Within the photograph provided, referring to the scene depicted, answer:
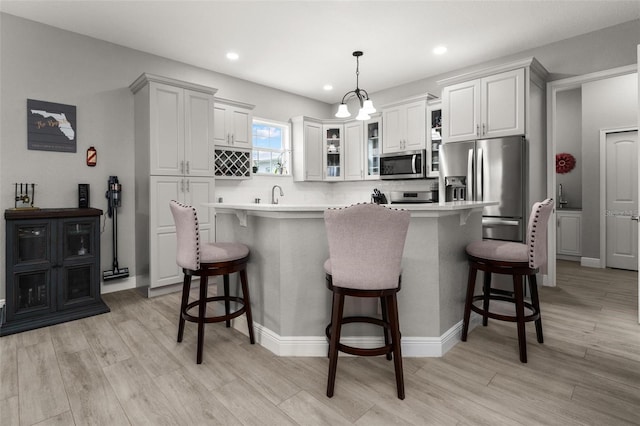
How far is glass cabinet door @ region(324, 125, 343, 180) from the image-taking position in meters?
5.97

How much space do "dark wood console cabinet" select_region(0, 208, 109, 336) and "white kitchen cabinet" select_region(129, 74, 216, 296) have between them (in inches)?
22.5

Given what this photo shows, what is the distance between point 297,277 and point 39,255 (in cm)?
241

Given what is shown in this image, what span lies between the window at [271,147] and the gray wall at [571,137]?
4819 mm

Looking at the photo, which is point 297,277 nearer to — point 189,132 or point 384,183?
point 189,132

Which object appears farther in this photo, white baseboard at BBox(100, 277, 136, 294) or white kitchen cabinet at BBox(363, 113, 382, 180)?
white kitchen cabinet at BBox(363, 113, 382, 180)

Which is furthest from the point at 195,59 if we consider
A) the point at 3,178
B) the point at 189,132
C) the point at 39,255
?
the point at 39,255

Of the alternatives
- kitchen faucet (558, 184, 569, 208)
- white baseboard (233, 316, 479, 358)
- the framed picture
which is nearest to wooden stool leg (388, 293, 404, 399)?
white baseboard (233, 316, 479, 358)

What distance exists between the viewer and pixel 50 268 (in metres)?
2.97

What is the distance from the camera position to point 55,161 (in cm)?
349

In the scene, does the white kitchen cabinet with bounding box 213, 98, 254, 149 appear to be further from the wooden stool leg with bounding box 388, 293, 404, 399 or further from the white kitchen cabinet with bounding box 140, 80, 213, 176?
the wooden stool leg with bounding box 388, 293, 404, 399

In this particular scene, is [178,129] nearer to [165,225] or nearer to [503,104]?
[165,225]

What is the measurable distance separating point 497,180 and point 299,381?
305cm

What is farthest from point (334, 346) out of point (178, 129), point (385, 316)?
point (178, 129)

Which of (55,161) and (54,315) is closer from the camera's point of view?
(54,315)
